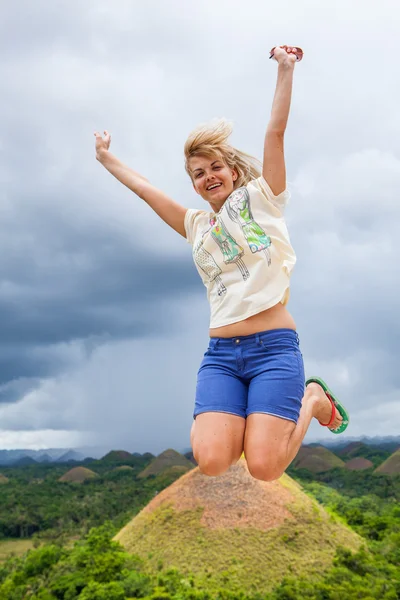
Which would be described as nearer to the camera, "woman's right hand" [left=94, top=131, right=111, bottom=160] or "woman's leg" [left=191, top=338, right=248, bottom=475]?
"woman's leg" [left=191, top=338, right=248, bottom=475]

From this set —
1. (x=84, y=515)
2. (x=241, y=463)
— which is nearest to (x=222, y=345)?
(x=241, y=463)

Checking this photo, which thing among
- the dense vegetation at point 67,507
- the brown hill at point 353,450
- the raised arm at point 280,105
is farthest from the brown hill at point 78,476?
the raised arm at point 280,105

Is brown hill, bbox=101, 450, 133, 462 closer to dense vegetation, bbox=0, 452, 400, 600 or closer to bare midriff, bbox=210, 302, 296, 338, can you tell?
dense vegetation, bbox=0, 452, 400, 600

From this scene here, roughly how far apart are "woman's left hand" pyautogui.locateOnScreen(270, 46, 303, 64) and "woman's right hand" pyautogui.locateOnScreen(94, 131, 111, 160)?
1549 millimetres

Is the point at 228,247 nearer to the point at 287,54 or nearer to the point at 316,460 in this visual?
the point at 287,54

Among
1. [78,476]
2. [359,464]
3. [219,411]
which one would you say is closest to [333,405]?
[219,411]

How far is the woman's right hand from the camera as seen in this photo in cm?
442

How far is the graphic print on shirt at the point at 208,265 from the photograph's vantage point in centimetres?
353

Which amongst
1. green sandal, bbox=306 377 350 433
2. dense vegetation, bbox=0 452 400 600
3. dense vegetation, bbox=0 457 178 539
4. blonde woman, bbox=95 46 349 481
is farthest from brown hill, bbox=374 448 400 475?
blonde woman, bbox=95 46 349 481

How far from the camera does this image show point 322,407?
3.97 metres

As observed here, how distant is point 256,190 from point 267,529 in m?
20.7

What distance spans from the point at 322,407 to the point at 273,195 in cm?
141

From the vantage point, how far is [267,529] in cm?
2214

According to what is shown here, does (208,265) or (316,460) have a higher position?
(208,265)
